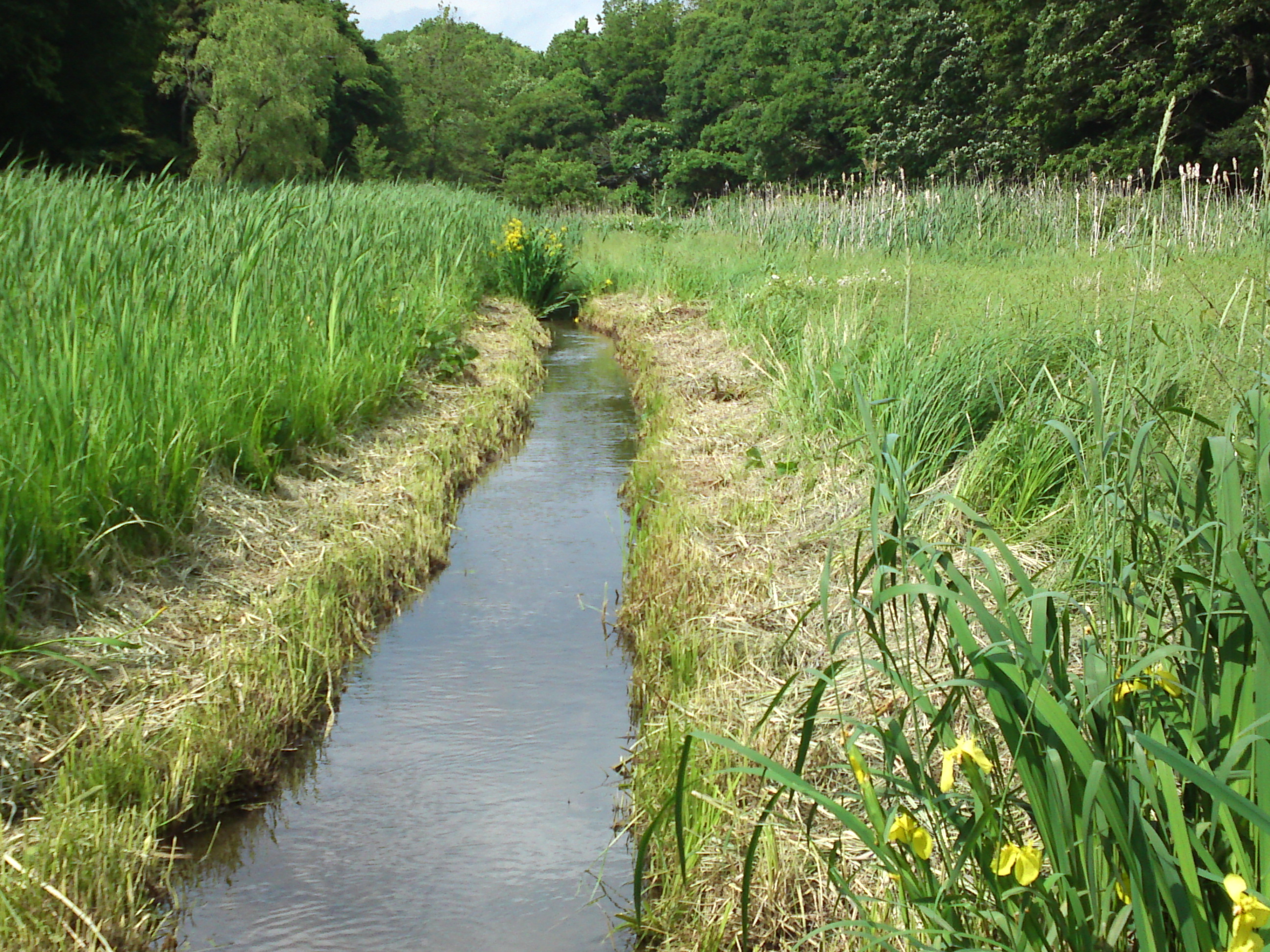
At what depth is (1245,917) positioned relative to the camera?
56.4 inches

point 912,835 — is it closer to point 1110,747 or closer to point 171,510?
point 1110,747

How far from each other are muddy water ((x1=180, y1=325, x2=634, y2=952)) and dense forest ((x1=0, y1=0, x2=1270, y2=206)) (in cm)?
244

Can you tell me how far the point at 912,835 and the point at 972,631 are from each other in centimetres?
111

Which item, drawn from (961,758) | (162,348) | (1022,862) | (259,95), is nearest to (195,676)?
(162,348)

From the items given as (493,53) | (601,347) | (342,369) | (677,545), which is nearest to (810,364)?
(677,545)

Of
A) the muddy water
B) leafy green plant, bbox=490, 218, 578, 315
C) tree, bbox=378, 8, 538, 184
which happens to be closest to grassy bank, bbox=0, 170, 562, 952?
the muddy water

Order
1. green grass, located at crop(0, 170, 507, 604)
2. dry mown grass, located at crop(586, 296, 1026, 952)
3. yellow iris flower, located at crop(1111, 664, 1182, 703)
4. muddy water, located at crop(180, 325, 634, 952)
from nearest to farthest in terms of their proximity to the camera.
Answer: yellow iris flower, located at crop(1111, 664, 1182, 703) < dry mown grass, located at crop(586, 296, 1026, 952) < muddy water, located at crop(180, 325, 634, 952) < green grass, located at crop(0, 170, 507, 604)

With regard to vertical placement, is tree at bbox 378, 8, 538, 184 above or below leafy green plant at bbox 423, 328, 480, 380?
above

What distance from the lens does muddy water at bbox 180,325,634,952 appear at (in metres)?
2.72

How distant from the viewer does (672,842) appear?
2854mm

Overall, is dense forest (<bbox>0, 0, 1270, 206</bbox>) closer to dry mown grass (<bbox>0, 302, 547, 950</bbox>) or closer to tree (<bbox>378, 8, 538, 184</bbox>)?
tree (<bbox>378, 8, 538, 184</bbox>)

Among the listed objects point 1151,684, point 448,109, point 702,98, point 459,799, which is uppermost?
point 702,98

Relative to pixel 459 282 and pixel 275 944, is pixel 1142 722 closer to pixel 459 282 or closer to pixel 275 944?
pixel 275 944

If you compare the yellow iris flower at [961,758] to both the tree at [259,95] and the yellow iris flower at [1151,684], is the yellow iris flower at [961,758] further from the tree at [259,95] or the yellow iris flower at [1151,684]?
the tree at [259,95]
